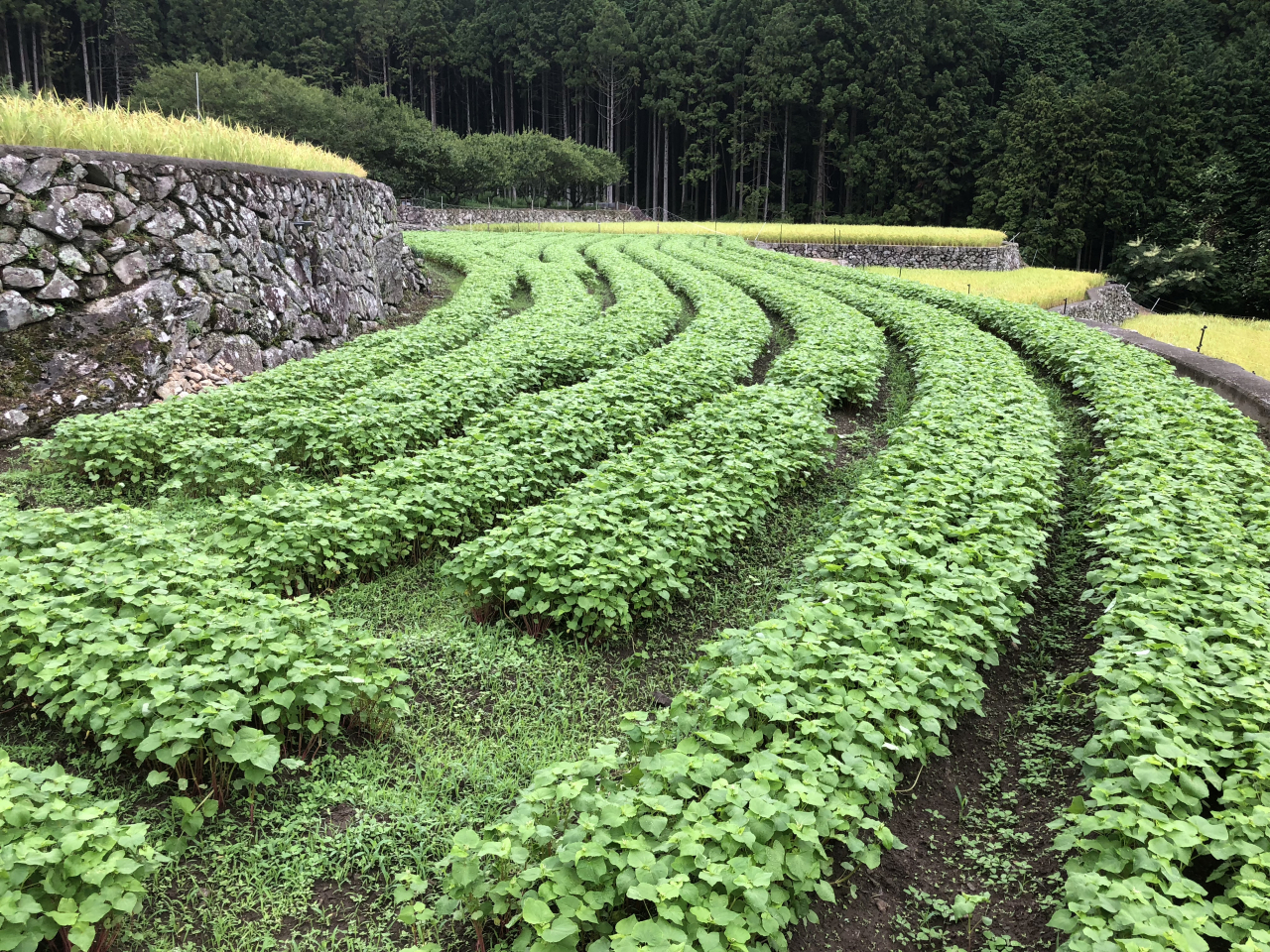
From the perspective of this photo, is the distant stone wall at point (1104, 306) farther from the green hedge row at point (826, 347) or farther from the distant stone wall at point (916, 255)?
the green hedge row at point (826, 347)

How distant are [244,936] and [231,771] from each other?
1.00 meters

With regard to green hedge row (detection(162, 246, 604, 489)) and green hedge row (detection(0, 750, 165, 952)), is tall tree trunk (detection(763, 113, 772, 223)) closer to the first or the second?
green hedge row (detection(162, 246, 604, 489))

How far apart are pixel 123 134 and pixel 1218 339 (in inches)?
925

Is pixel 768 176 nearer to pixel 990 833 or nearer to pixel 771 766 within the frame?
pixel 990 833

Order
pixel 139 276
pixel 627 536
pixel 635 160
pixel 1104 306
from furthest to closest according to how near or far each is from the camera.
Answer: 1. pixel 635 160
2. pixel 1104 306
3. pixel 139 276
4. pixel 627 536

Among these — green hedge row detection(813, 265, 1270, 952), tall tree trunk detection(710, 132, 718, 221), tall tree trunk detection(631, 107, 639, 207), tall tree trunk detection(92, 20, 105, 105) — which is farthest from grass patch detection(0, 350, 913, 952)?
tall tree trunk detection(92, 20, 105, 105)

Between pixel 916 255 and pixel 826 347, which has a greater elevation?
pixel 916 255

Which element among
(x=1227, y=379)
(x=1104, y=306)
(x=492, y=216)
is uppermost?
(x=492, y=216)

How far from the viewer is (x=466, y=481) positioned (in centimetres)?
720

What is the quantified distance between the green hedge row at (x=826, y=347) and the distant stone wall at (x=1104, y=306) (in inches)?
363

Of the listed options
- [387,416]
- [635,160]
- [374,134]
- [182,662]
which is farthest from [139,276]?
[635,160]

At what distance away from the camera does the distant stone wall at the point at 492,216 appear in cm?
4928

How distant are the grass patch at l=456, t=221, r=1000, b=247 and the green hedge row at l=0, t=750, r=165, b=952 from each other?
4317 centimetres

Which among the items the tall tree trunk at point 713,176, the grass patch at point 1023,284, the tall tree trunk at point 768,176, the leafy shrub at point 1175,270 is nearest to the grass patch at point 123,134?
the grass patch at point 1023,284
